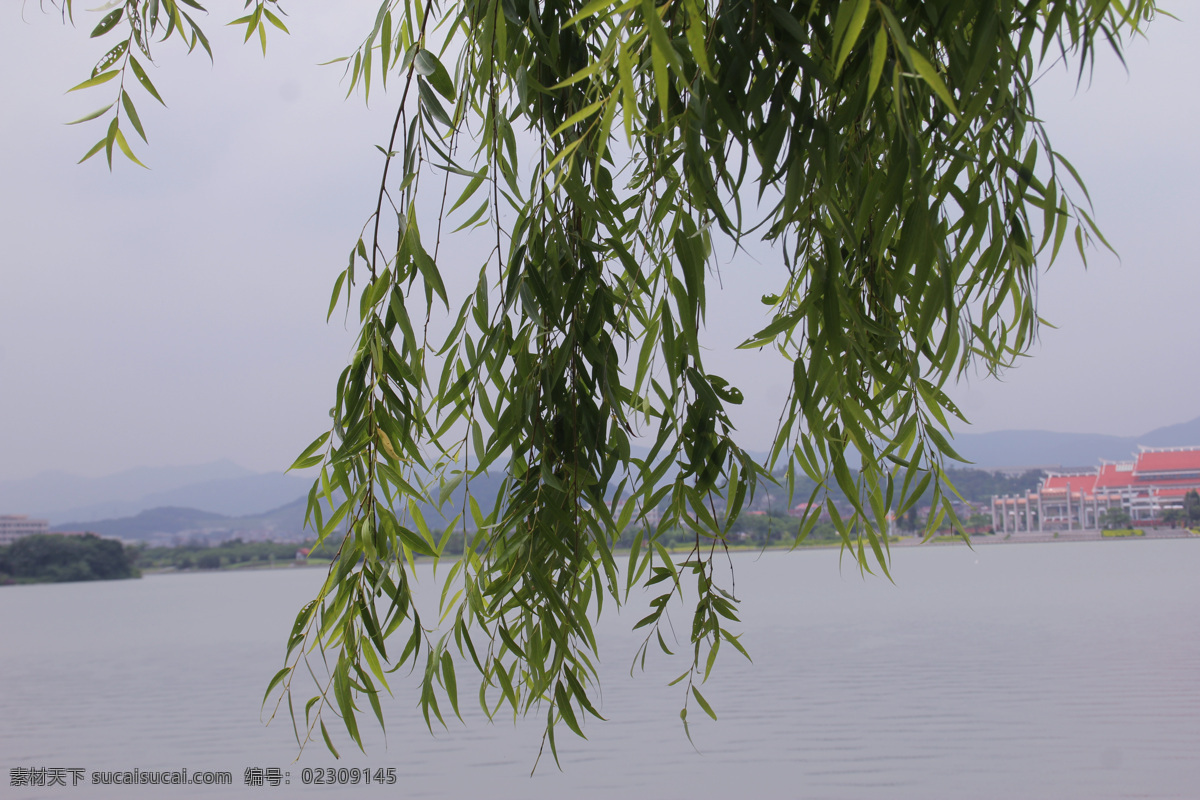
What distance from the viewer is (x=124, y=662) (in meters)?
10.4

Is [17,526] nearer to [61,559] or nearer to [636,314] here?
[61,559]

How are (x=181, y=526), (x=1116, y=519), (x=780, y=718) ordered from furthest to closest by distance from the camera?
(x=181, y=526), (x=1116, y=519), (x=780, y=718)

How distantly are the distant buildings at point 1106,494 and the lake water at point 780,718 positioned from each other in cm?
1705

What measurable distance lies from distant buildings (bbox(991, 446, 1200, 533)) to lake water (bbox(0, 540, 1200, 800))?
17051 mm

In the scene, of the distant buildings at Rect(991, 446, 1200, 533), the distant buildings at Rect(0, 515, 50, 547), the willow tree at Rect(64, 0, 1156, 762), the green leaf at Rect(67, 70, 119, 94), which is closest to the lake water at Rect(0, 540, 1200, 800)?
the willow tree at Rect(64, 0, 1156, 762)

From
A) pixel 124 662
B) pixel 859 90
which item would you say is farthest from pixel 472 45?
pixel 124 662

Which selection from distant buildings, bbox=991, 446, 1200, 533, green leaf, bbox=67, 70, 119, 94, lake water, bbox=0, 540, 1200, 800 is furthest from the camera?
distant buildings, bbox=991, 446, 1200, 533

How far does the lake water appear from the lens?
15.3 ft

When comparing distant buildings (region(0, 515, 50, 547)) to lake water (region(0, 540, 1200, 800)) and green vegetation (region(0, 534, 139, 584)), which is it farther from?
lake water (region(0, 540, 1200, 800))

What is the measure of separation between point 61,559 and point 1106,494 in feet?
106

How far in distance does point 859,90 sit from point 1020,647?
357 inches

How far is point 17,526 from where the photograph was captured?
30422mm

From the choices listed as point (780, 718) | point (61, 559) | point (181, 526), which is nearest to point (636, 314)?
point (780, 718)

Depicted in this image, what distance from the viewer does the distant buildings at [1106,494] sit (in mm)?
28297
